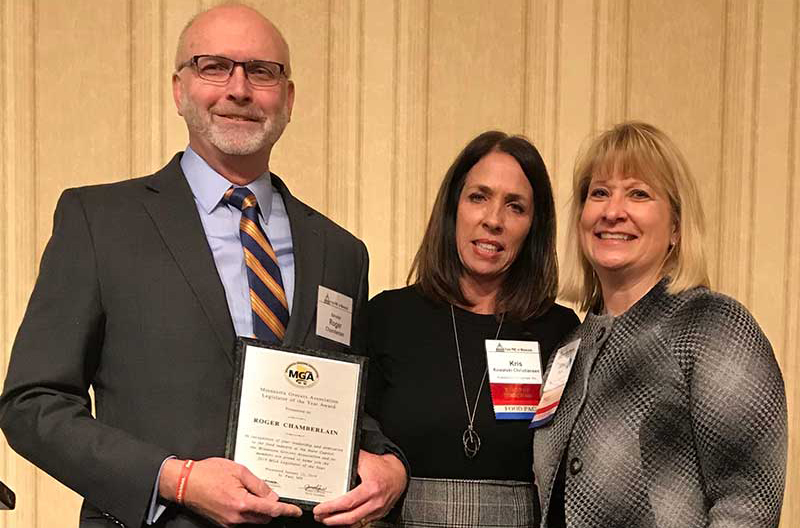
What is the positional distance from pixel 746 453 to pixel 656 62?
2047mm

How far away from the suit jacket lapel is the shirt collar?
0.07 metres

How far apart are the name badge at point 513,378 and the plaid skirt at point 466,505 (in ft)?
→ 0.55

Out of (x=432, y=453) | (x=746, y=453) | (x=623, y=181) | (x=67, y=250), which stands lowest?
(x=432, y=453)

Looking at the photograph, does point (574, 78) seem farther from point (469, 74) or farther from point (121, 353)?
point (121, 353)

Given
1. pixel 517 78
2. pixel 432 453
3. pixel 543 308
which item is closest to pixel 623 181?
pixel 543 308

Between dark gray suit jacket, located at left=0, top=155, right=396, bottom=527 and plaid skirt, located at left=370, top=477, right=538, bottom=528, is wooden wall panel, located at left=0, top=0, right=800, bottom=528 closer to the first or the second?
plaid skirt, located at left=370, top=477, right=538, bottom=528

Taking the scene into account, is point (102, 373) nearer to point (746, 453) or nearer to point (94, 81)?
point (746, 453)

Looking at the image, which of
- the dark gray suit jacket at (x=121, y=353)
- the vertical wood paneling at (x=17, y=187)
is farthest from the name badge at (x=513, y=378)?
the vertical wood paneling at (x=17, y=187)

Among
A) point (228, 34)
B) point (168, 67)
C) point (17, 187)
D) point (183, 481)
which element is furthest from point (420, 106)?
point (183, 481)

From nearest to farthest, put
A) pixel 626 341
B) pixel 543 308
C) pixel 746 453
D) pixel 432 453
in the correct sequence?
pixel 746 453 < pixel 626 341 < pixel 432 453 < pixel 543 308

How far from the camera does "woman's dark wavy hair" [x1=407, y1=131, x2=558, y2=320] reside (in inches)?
102

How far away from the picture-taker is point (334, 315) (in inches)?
84.0

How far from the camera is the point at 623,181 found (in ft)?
7.11

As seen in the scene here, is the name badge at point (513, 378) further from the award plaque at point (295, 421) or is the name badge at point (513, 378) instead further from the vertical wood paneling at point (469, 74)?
the vertical wood paneling at point (469, 74)
